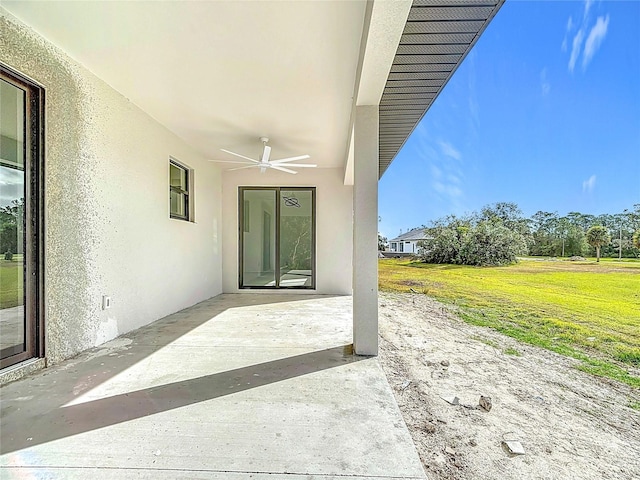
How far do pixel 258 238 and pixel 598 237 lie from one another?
5.86m

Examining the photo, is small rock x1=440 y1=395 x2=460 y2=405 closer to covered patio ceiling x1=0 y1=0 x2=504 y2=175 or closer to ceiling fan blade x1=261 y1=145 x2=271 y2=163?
covered patio ceiling x1=0 y1=0 x2=504 y2=175

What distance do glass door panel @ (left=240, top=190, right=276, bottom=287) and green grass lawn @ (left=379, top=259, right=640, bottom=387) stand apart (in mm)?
3927

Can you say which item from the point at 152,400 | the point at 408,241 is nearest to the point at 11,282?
the point at 152,400

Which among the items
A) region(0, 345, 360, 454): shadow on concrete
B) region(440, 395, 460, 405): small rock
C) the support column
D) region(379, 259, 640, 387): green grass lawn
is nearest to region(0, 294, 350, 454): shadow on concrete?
region(0, 345, 360, 454): shadow on concrete

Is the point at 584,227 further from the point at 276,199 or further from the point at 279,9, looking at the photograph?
the point at 276,199

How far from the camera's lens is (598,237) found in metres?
2.92

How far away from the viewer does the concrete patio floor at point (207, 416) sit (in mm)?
1450

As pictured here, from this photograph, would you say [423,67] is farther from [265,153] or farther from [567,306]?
[567,306]

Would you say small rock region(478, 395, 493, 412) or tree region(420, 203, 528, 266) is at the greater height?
tree region(420, 203, 528, 266)

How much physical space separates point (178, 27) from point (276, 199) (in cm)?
458

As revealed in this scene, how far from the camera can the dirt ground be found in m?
1.51

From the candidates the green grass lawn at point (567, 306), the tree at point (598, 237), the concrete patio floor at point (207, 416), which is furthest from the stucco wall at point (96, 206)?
the tree at point (598, 237)

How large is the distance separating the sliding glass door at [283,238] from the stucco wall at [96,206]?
221 cm

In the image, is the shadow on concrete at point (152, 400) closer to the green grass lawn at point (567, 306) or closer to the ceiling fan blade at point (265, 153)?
the green grass lawn at point (567, 306)
